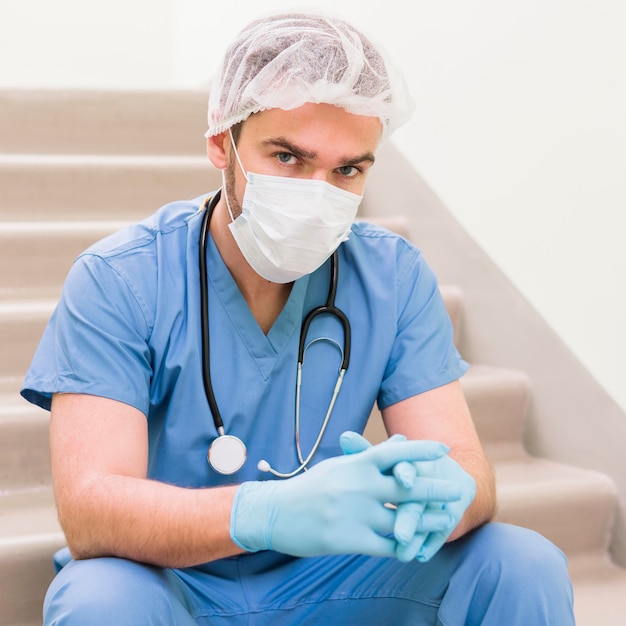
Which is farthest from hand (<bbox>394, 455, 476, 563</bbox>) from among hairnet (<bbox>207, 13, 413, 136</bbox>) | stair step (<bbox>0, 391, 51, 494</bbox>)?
stair step (<bbox>0, 391, 51, 494</bbox>)

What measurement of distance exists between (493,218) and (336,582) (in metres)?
1.13

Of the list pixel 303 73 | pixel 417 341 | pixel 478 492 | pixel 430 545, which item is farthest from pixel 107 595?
pixel 303 73

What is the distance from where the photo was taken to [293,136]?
1.20 m

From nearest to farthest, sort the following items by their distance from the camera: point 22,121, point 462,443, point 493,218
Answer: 1. point 462,443
2. point 493,218
3. point 22,121

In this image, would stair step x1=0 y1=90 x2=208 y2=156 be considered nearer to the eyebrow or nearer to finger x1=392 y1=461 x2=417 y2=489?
the eyebrow

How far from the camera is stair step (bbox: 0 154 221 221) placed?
2.20 metres

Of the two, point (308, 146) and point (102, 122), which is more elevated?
point (308, 146)

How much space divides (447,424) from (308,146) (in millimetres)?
446

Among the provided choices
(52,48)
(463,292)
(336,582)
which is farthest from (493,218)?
(52,48)

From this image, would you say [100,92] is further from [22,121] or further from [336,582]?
[336,582]

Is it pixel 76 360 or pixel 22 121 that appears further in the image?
pixel 22 121

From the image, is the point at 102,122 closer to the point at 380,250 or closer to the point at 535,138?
the point at 535,138

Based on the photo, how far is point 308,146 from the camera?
1193 millimetres

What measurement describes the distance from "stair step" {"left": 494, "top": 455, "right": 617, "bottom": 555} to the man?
1.60 feet
